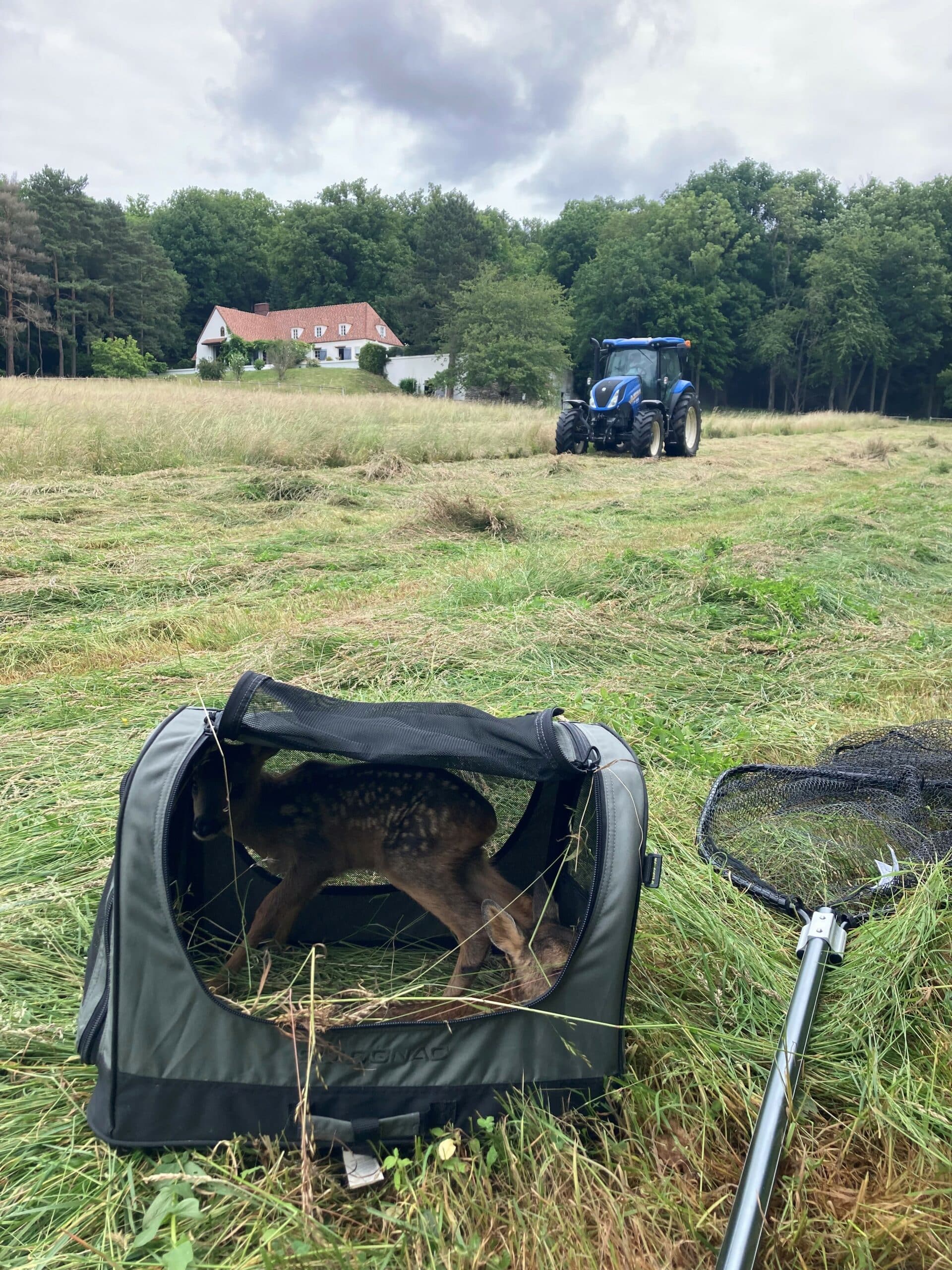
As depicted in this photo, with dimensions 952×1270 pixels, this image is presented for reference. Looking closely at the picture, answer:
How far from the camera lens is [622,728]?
3348 mm

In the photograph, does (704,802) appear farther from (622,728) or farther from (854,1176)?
(854,1176)

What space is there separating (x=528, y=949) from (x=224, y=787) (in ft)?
2.59

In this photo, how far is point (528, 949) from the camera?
6.16ft

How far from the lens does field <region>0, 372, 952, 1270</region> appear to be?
57.0 inches

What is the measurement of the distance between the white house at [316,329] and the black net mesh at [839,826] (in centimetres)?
5686

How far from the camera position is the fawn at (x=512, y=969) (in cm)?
180

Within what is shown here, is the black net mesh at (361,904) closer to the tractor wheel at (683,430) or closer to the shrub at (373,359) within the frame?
the tractor wheel at (683,430)

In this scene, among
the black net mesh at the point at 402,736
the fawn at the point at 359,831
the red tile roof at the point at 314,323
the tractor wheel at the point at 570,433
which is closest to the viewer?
the black net mesh at the point at 402,736

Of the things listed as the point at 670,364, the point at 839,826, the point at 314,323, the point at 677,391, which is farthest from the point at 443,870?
the point at 314,323

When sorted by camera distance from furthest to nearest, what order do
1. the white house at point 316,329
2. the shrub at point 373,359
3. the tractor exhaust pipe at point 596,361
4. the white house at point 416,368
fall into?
the white house at point 316,329 → the shrub at point 373,359 → the white house at point 416,368 → the tractor exhaust pipe at point 596,361

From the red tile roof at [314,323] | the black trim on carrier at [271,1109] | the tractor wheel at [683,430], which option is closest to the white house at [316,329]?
the red tile roof at [314,323]

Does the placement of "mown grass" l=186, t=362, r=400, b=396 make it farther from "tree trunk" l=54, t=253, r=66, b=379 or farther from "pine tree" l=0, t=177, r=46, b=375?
"pine tree" l=0, t=177, r=46, b=375

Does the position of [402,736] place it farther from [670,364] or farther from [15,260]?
[15,260]

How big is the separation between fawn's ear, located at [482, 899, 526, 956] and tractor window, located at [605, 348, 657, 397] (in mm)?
16220
